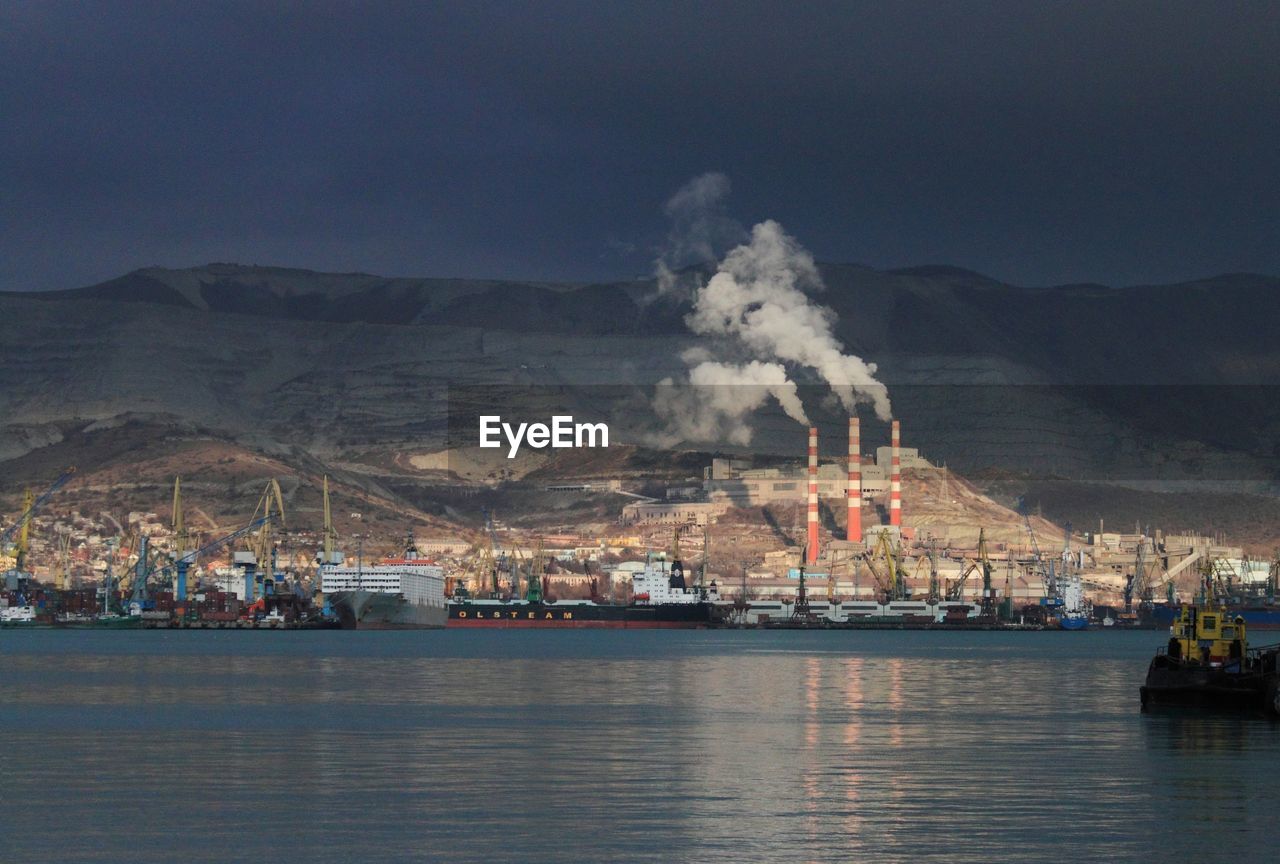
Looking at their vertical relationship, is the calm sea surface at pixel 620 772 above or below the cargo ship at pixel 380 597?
below

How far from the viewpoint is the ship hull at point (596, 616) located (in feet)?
603

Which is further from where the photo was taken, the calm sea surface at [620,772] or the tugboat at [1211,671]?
the tugboat at [1211,671]

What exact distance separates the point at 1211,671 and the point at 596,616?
134393 mm

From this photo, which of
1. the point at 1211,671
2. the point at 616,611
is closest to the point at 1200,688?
the point at 1211,671

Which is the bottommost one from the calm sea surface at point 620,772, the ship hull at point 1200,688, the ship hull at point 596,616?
the calm sea surface at point 620,772

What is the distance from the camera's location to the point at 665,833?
28.2 meters

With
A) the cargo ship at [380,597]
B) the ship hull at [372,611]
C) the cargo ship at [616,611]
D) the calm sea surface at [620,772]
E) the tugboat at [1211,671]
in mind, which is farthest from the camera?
the cargo ship at [616,611]

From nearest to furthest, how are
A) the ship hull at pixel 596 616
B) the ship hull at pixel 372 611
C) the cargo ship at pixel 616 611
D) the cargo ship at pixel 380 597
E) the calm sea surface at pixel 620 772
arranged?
1. the calm sea surface at pixel 620 772
2. the ship hull at pixel 372 611
3. the cargo ship at pixel 380 597
4. the ship hull at pixel 596 616
5. the cargo ship at pixel 616 611

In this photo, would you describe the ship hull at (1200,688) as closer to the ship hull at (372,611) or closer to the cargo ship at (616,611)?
the ship hull at (372,611)

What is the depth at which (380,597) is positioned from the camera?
178 metres

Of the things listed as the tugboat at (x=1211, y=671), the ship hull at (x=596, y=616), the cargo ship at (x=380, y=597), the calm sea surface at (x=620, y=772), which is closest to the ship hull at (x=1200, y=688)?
the tugboat at (x=1211, y=671)

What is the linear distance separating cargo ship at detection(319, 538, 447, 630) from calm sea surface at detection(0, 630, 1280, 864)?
106 metres

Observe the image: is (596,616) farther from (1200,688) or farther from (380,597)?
(1200,688)

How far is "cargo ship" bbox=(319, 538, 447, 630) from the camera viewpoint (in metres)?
177
